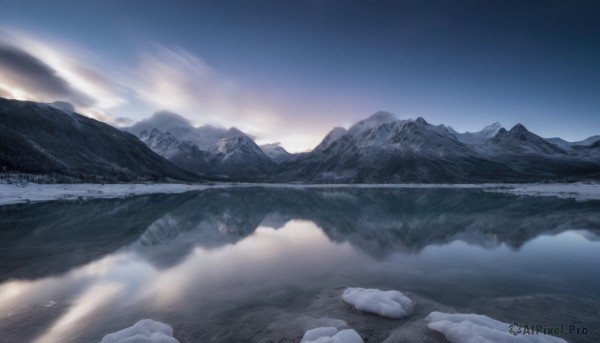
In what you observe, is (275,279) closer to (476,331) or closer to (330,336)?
(330,336)

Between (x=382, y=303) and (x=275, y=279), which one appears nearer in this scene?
(x=382, y=303)

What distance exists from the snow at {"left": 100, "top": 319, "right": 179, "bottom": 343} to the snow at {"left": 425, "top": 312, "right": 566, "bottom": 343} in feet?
31.4

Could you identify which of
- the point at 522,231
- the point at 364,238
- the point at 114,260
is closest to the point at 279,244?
the point at 364,238

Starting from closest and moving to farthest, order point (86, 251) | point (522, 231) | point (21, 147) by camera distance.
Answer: point (86, 251) < point (522, 231) < point (21, 147)

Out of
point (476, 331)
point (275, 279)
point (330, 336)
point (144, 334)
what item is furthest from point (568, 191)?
point (144, 334)

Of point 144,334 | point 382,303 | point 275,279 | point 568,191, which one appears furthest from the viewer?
point 568,191

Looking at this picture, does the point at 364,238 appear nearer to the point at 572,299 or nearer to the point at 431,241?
the point at 431,241

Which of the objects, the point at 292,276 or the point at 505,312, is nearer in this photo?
the point at 505,312

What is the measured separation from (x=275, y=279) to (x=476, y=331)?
38.4 ft

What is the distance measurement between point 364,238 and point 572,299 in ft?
65.4

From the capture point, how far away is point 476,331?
10336 mm

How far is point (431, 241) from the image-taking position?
31984mm

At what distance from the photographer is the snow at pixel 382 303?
12673 mm

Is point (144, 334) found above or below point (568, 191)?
below
